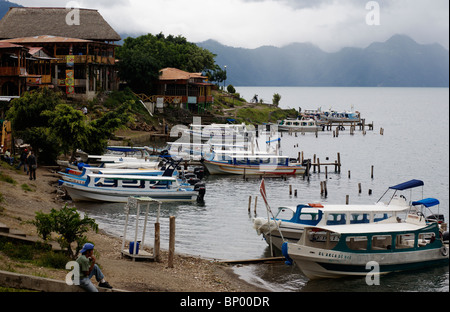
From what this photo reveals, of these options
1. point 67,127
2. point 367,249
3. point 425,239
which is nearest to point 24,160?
point 67,127

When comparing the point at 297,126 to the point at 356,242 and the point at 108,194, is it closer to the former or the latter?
the point at 108,194

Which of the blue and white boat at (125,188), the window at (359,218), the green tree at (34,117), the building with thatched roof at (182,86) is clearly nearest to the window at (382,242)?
the window at (359,218)

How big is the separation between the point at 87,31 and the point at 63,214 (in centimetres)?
7118

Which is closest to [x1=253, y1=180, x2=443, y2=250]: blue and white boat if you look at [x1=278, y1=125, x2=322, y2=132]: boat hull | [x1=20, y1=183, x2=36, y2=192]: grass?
[x1=20, y1=183, x2=36, y2=192]: grass

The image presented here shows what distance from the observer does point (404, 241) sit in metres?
31.2

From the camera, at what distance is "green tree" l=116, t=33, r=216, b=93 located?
95.8 metres

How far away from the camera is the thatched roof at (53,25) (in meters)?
89.9

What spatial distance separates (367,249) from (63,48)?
65696 millimetres

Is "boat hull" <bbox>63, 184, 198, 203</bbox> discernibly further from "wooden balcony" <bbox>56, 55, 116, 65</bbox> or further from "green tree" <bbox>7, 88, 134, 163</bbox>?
"wooden balcony" <bbox>56, 55, 116, 65</bbox>

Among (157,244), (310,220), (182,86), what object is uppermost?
(182,86)
